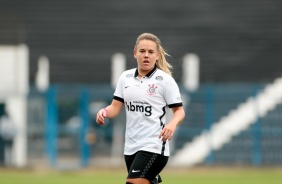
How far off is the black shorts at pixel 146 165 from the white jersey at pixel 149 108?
5 cm

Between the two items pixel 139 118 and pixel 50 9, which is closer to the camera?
pixel 139 118

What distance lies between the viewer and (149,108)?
29.7 feet

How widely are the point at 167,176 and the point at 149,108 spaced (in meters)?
11.4

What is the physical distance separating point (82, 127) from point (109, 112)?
15.6 m

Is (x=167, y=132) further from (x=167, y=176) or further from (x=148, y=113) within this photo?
(x=167, y=176)

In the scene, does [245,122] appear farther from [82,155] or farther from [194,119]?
[82,155]

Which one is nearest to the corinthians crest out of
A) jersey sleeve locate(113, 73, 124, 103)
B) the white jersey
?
the white jersey

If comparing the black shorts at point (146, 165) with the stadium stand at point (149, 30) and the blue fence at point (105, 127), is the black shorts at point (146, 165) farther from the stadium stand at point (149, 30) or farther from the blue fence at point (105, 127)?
the stadium stand at point (149, 30)

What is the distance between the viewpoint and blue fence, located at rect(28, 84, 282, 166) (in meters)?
24.8

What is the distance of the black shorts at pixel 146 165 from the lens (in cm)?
896

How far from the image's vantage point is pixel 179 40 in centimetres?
2944

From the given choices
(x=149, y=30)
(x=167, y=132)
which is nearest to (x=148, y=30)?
(x=149, y=30)

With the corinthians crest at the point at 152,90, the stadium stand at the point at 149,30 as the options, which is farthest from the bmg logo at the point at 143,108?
the stadium stand at the point at 149,30

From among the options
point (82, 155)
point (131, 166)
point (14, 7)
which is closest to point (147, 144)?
point (131, 166)
